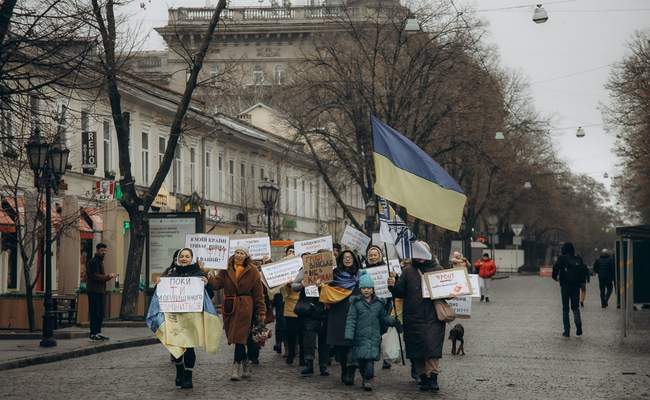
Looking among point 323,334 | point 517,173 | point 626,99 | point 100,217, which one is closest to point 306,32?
point 517,173

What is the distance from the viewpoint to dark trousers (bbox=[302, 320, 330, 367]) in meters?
18.6

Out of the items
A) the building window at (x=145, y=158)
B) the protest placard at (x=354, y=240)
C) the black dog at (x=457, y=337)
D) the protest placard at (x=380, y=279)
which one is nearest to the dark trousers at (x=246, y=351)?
the protest placard at (x=380, y=279)

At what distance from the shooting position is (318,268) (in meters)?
18.4

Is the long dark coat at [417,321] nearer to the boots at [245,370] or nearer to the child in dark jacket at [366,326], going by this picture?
the child in dark jacket at [366,326]

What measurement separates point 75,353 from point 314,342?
603 centimetres

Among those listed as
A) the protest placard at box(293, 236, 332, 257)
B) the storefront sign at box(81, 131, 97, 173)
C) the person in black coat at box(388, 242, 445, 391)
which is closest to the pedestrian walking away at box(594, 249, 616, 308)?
the storefront sign at box(81, 131, 97, 173)

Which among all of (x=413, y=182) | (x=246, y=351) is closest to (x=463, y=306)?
(x=413, y=182)

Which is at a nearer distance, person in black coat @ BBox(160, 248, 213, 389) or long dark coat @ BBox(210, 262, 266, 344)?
person in black coat @ BBox(160, 248, 213, 389)

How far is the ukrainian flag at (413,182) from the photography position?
19.2 m

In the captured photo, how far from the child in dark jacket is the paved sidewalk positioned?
6174 mm

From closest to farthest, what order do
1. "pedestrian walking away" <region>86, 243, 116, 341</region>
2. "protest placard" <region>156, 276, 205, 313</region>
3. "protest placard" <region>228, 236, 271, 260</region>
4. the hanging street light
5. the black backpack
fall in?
"protest placard" <region>156, 276, 205, 313</region> → "protest placard" <region>228, 236, 271, 260</region> → "pedestrian walking away" <region>86, 243, 116, 341</region> → the black backpack → the hanging street light

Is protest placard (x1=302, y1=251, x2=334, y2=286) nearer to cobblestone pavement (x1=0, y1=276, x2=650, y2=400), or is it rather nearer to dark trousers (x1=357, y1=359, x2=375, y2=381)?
cobblestone pavement (x1=0, y1=276, x2=650, y2=400)

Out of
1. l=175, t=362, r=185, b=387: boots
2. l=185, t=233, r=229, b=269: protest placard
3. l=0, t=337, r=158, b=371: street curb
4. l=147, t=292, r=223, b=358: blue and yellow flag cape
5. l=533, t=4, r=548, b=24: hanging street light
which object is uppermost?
l=533, t=4, r=548, b=24: hanging street light

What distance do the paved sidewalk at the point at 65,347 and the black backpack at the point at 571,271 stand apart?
8.07 meters
